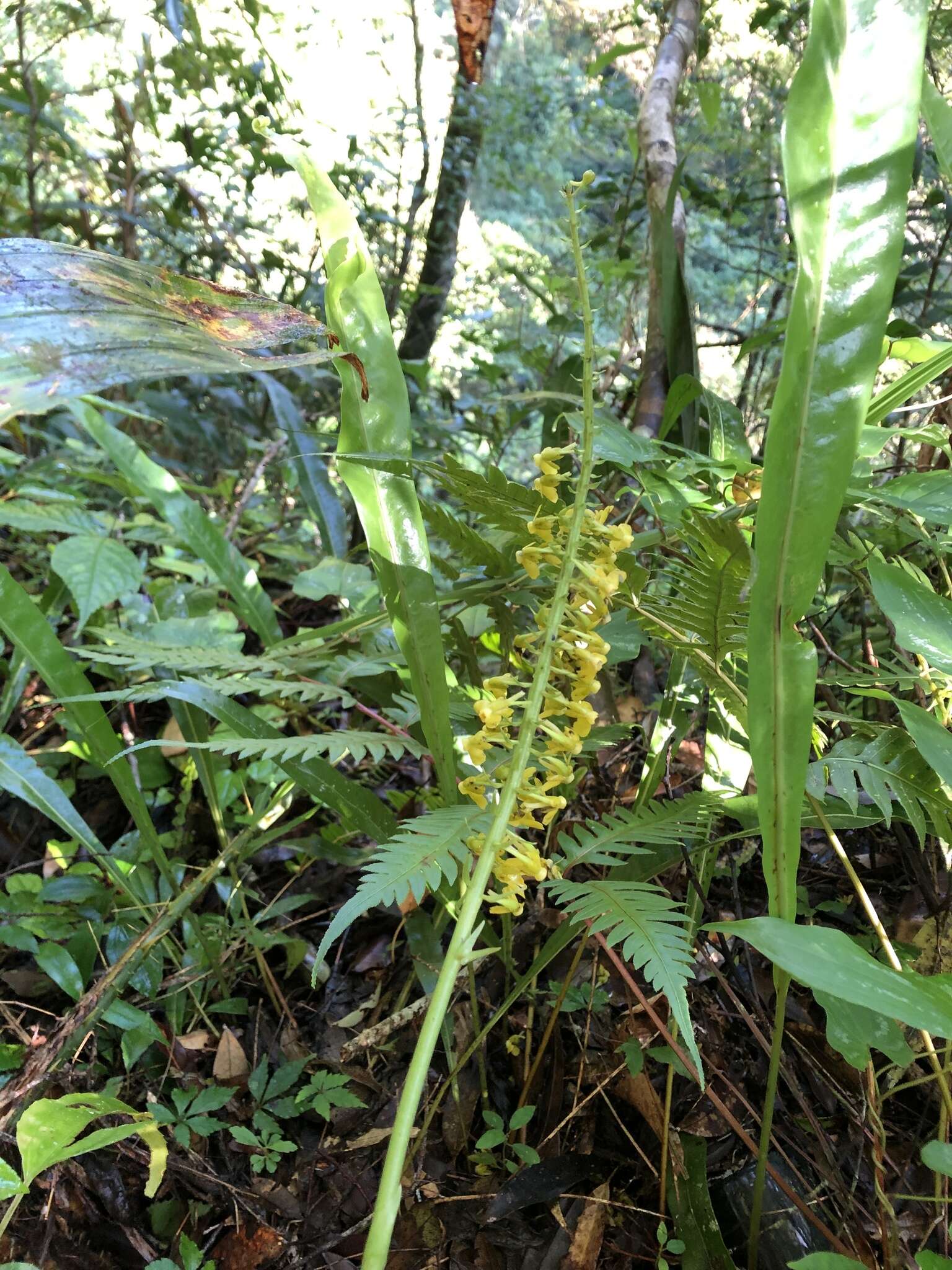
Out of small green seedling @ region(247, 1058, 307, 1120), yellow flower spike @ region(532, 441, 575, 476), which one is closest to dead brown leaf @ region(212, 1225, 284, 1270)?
small green seedling @ region(247, 1058, 307, 1120)

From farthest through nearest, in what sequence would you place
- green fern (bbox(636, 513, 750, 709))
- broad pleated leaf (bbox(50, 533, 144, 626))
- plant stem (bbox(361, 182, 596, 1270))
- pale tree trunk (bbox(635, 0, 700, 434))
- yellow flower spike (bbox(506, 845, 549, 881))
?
pale tree trunk (bbox(635, 0, 700, 434)), broad pleated leaf (bbox(50, 533, 144, 626)), green fern (bbox(636, 513, 750, 709)), yellow flower spike (bbox(506, 845, 549, 881)), plant stem (bbox(361, 182, 596, 1270))

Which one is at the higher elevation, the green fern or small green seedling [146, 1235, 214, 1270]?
the green fern

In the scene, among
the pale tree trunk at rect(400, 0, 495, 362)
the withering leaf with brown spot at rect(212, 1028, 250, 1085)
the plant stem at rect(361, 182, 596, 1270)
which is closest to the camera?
the plant stem at rect(361, 182, 596, 1270)

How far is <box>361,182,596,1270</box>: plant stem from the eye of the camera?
0.41 metres

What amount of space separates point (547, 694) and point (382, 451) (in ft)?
0.99

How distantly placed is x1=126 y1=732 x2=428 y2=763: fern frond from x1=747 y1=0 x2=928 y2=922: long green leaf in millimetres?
423

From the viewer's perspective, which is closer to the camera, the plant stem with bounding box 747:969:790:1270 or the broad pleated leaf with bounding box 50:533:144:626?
the plant stem with bounding box 747:969:790:1270

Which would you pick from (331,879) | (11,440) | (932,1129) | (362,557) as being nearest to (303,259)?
(11,440)

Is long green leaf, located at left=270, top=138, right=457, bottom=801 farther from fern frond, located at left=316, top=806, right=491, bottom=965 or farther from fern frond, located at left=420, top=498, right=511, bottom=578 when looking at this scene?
fern frond, located at left=316, top=806, right=491, bottom=965

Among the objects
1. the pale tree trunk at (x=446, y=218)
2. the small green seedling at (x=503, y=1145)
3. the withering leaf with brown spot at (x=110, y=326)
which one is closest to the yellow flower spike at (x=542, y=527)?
the withering leaf with brown spot at (x=110, y=326)

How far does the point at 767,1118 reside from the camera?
1.98 ft

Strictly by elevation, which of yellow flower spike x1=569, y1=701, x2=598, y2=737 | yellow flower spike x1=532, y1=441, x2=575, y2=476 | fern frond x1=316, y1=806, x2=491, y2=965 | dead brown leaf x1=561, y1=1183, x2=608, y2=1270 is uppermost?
yellow flower spike x1=532, y1=441, x2=575, y2=476

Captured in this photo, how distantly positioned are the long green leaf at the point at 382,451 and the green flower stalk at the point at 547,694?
0.13m

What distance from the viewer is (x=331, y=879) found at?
119 cm
